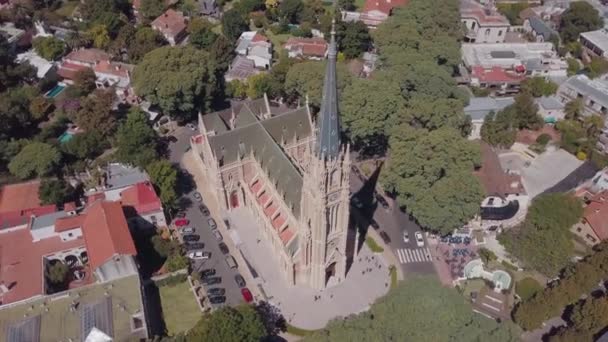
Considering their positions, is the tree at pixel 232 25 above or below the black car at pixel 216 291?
above

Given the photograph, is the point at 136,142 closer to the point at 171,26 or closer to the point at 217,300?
the point at 217,300


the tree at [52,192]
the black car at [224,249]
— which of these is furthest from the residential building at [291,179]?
the tree at [52,192]

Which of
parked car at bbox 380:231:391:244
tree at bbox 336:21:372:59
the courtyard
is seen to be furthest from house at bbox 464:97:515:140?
the courtyard

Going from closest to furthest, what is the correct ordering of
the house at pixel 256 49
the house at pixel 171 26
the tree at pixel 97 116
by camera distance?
the tree at pixel 97 116
the house at pixel 256 49
the house at pixel 171 26

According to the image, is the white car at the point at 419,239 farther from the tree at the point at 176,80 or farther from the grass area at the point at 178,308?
→ the tree at the point at 176,80

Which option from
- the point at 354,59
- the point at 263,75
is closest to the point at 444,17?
the point at 354,59

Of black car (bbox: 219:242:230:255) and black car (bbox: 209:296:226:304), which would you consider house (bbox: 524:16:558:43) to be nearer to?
black car (bbox: 219:242:230:255)
